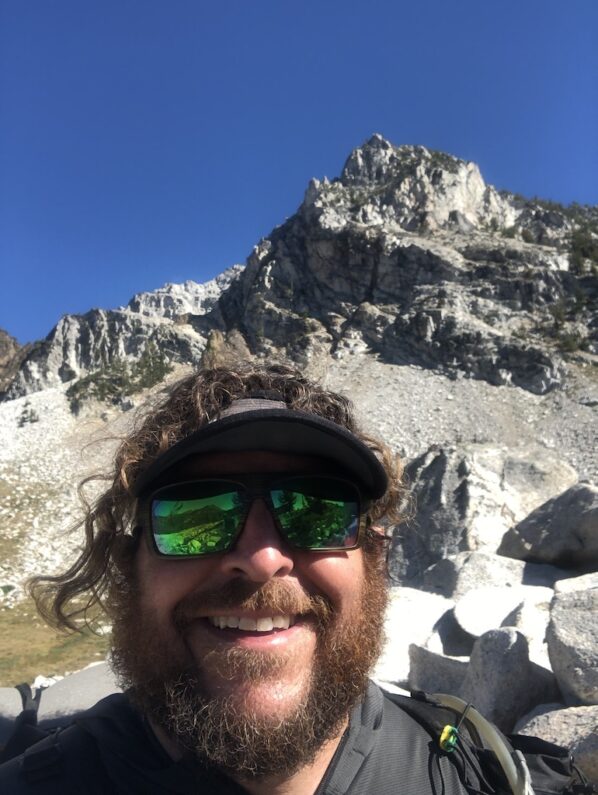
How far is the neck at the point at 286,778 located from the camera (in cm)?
185

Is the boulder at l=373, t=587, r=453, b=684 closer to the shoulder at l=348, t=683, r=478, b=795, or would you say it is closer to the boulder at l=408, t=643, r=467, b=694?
the boulder at l=408, t=643, r=467, b=694

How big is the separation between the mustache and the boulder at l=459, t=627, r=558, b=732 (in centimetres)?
409

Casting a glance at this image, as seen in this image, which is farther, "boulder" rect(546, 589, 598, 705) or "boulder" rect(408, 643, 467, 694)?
"boulder" rect(408, 643, 467, 694)

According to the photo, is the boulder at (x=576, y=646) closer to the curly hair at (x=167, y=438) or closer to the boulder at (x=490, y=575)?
the curly hair at (x=167, y=438)

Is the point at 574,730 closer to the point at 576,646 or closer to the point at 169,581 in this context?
the point at 576,646

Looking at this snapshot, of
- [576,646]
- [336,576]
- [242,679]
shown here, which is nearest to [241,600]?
[242,679]

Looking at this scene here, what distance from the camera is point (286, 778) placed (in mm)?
1874

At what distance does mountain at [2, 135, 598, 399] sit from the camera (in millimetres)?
48094

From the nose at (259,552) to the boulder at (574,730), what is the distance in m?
3.08

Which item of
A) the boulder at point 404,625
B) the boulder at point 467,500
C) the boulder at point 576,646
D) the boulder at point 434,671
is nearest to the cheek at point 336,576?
the boulder at point 576,646

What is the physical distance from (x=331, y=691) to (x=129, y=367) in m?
60.9

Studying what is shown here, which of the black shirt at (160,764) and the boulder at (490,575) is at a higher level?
the black shirt at (160,764)

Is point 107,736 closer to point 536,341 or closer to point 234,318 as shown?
point 536,341

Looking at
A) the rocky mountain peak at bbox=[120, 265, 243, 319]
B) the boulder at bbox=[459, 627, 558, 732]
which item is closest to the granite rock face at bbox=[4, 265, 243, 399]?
the rocky mountain peak at bbox=[120, 265, 243, 319]
